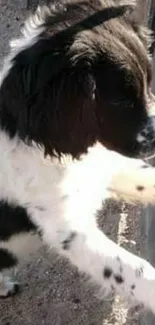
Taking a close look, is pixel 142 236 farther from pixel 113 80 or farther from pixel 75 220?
pixel 113 80

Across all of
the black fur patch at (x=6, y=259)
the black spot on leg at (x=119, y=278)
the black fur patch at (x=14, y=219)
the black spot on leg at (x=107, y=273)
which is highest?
the black fur patch at (x=14, y=219)

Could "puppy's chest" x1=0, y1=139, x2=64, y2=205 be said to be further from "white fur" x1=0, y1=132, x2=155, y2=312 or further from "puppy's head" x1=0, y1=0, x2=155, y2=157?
"puppy's head" x1=0, y1=0, x2=155, y2=157

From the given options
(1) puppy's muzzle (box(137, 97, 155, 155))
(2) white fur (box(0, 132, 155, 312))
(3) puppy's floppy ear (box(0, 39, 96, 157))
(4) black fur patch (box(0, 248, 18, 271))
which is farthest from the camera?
(4) black fur patch (box(0, 248, 18, 271))

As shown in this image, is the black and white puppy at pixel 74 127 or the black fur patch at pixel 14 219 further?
the black fur patch at pixel 14 219

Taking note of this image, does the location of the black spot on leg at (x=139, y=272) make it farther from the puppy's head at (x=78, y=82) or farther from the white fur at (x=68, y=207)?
the puppy's head at (x=78, y=82)

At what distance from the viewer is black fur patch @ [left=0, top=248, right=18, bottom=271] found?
Answer: 142 inches

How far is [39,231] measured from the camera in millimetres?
3441

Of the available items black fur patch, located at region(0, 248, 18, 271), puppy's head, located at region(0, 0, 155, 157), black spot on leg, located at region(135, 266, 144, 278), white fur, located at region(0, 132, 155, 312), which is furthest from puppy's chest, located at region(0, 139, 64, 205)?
black spot on leg, located at region(135, 266, 144, 278)

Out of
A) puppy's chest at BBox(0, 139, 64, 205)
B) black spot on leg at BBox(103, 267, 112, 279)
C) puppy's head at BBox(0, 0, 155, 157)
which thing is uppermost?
puppy's head at BBox(0, 0, 155, 157)

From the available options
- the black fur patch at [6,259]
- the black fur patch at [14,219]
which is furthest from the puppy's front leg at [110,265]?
the black fur patch at [6,259]

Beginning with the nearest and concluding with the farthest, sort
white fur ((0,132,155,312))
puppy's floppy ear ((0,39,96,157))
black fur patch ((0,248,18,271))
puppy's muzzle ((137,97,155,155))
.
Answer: puppy's floppy ear ((0,39,96,157)), puppy's muzzle ((137,97,155,155)), white fur ((0,132,155,312)), black fur patch ((0,248,18,271))

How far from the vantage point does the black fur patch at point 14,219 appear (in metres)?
3.43

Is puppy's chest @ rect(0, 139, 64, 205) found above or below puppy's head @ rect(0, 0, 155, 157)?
below

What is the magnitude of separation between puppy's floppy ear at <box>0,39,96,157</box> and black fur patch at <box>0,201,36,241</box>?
1.03 feet
